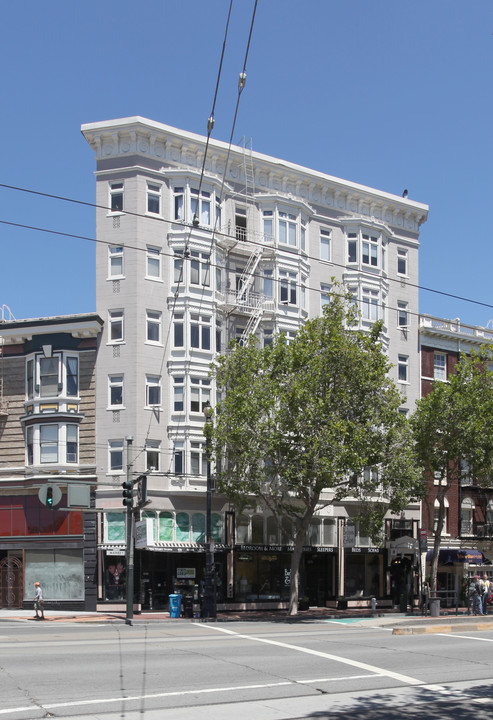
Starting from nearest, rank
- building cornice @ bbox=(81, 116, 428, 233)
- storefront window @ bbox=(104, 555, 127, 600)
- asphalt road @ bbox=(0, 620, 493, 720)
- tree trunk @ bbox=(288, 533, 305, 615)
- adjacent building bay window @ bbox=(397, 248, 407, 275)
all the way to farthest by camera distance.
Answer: asphalt road @ bbox=(0, 620, 493, 720) → tree trunk @ bbox=(288, 533, 305, 615) → storefront window @ bbox=(104, 555, 127, 600) → building cornice @ bbox=(81, 116, 428, 233) → adjacent building bay window @ bbox=(397, 248, 407, 275)

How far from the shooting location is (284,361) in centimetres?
3684

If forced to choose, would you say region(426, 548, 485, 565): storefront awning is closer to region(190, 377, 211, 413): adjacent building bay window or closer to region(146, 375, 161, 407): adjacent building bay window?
region(190, 377, 211, 413): adjacent building bay window

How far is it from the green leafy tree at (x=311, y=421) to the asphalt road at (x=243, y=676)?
37.1 ft

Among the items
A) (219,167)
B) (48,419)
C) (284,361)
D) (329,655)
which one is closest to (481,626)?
(329,655)

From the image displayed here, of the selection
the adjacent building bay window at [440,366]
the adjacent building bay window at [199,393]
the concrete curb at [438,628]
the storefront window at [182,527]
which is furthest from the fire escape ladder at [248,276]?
the concrete curb at [438,628]

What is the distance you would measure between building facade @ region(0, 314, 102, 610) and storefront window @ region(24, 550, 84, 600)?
0.05 meters

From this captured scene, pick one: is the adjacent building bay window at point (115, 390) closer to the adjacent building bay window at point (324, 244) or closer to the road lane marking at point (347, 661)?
the adjacent building bay window at point (324, 244)

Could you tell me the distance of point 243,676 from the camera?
650 inches

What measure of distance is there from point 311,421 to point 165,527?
9678mm

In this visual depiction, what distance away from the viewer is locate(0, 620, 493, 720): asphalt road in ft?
43.7

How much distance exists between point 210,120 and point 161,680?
12.0 metres

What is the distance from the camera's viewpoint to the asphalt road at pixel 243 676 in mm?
13305

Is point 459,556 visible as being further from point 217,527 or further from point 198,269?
point 198,269

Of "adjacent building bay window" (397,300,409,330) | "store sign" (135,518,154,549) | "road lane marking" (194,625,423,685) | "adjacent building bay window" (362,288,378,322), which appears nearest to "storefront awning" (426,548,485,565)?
"adjacent building bay window" (397,300,409,330)
